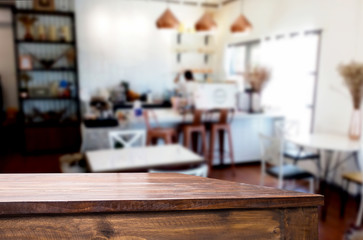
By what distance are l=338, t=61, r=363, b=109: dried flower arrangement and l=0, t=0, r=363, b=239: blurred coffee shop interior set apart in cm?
1

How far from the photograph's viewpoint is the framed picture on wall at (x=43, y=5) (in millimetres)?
5652

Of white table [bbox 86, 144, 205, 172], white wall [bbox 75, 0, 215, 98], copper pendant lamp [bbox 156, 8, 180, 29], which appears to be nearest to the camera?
white table [bbox 86, 144, 205, 172]

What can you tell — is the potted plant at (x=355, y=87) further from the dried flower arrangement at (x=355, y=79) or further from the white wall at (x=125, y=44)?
the white wall at (x=125, y=44)

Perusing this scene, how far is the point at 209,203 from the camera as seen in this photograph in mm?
519

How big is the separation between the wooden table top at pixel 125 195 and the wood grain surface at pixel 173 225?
0.02m

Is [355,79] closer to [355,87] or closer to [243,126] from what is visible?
[355,87]

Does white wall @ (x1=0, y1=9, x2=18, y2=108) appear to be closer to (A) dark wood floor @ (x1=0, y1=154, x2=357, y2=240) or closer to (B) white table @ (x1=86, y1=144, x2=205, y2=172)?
(A) dark wood floor @ (x1=0, y1=154, x2=357, y2=240)

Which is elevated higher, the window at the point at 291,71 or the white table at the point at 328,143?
the window at the point at 291,71

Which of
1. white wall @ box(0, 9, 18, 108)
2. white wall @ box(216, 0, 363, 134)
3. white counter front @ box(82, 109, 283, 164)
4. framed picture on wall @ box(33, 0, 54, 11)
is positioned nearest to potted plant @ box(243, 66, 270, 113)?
white counter front @ box(82, 109, 283, 164)

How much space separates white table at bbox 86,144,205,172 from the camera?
2.42 meters

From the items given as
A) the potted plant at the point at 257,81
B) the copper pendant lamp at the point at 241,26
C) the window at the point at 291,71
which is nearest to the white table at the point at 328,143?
the window at the point at 291,71

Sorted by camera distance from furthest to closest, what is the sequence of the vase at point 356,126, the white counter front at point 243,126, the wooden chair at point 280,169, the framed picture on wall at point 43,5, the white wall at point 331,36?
1. the framed picture on wall at point 43,5
2. the white counter front at point 243,126
3. the white wall at point 331,36
4. the vase at point 356,126
5. the wooden chair at point 280,169

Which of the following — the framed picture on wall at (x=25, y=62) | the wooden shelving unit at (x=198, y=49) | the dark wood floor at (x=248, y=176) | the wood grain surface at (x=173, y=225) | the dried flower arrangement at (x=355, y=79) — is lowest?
the dark wood floor at (x=248, y=176)

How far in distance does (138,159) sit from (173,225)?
83.9 inches
